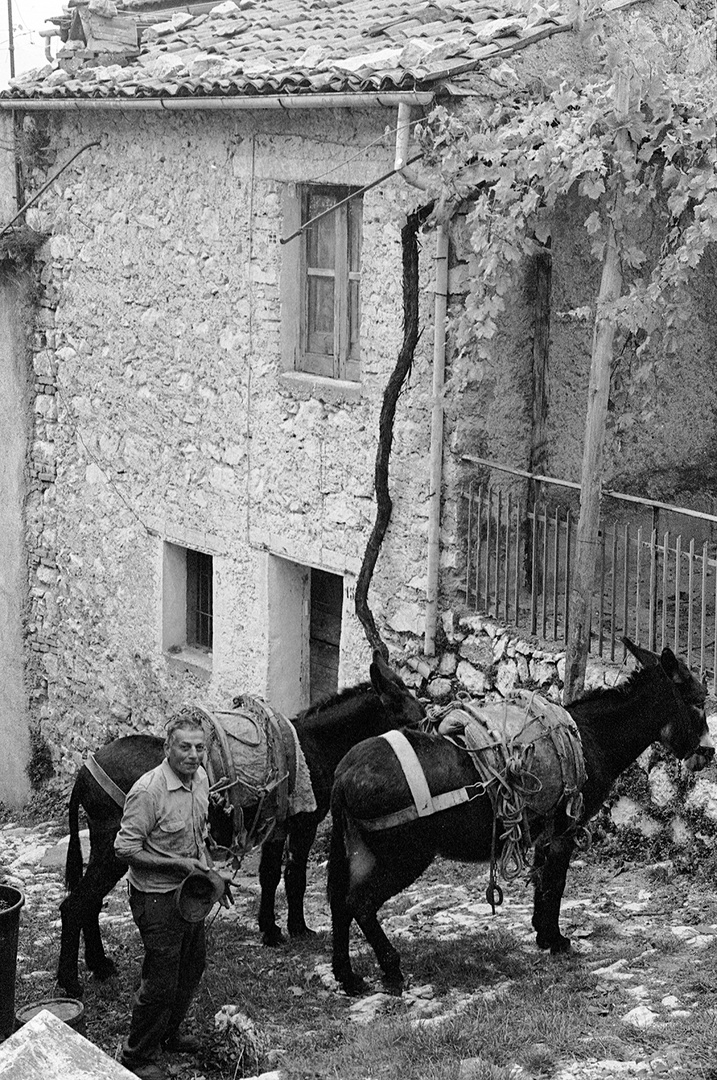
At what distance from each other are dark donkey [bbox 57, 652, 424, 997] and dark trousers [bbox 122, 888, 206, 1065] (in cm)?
118

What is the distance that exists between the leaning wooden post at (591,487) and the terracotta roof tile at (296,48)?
1.55 meters

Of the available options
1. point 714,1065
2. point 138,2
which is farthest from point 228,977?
point 138,2

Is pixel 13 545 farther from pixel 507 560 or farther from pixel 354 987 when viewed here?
pixel 354 987

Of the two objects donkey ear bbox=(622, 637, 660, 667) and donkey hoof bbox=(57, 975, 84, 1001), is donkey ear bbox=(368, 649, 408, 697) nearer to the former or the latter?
donkey ear bbox=(622, 637, 660, 667)

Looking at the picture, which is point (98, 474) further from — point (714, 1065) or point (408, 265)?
point (714, 1065)

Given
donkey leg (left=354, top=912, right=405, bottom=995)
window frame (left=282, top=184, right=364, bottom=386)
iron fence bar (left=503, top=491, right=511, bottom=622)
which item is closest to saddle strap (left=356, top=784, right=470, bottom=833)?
donkey leg (left=354, top=912, right=405, bottom=995)

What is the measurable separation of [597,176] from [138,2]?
735cm

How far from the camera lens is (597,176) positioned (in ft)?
29.4

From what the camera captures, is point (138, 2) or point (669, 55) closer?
point (669, 55)

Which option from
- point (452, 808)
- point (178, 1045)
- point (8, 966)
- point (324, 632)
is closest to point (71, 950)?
point (8, 966)

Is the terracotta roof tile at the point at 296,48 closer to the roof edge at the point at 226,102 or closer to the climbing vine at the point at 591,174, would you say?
the roof edge at the point at 226,102

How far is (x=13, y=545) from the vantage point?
48.5 ft

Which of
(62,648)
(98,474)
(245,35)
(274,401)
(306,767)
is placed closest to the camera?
(306,767)

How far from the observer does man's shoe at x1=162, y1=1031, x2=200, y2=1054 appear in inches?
279
